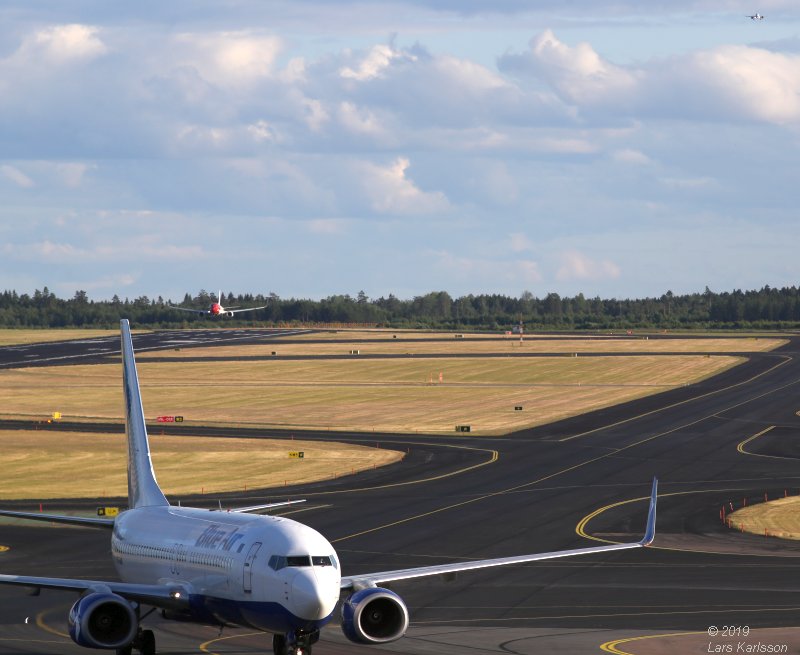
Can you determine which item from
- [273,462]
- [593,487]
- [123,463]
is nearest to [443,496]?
[593,487]

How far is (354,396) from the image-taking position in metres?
165

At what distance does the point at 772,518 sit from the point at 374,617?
156 ft

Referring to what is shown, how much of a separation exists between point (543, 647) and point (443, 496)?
4311 cm

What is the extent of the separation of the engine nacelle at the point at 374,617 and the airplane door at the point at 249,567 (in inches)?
106

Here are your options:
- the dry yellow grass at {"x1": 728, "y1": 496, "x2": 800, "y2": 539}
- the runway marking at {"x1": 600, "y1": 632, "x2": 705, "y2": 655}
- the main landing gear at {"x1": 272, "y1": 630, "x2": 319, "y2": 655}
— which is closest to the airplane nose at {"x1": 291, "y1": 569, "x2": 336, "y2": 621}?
the main landing gear at {"x1": 272, "y1": 630, "x2": 319, "y2": 655}

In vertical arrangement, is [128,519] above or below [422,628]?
above

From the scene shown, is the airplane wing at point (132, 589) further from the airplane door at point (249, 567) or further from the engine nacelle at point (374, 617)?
the engine nacelle at point (374, 617)

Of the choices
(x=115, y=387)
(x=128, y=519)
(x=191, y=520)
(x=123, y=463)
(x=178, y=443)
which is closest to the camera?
(x=191, y=520)

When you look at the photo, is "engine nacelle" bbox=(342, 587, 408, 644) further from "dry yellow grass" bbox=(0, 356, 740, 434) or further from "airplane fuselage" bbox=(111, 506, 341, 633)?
"dry yellow grass" bbox=(0, 356, 740, 434)

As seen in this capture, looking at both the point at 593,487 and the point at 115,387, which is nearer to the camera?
the point at 593,487

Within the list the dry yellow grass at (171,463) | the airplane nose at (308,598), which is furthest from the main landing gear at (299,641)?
the dry yellow grass at (171,463)

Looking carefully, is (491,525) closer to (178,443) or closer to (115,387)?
(178,443)

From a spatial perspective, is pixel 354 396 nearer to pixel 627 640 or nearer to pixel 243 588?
pixel 627 640

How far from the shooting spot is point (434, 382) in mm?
185000
